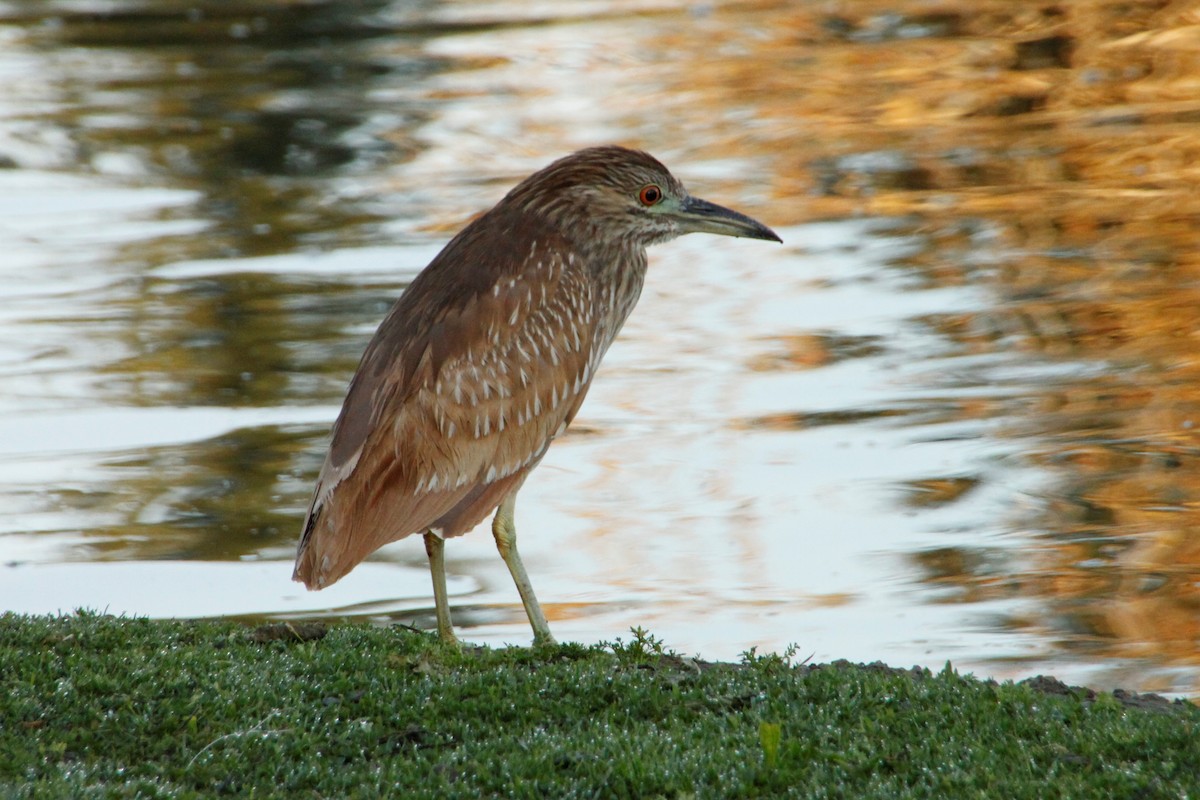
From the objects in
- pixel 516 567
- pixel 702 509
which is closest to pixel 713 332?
pixel 702 509

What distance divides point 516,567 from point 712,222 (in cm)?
199

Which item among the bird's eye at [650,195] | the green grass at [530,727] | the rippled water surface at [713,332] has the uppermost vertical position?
the bird's eye at [650,195]

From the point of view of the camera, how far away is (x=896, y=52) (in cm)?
2294

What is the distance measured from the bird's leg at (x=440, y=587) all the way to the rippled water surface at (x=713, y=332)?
3.79 feet

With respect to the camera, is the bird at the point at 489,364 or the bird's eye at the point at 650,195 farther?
the bird's eye at the point at 650,195

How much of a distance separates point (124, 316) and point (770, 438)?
6.03 meters

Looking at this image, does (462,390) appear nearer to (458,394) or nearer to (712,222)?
(458,394)

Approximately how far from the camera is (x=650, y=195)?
811 cm

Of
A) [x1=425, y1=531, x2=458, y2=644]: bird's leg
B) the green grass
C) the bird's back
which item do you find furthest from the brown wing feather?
the green grass

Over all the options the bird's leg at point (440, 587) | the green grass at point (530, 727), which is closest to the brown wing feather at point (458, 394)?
the bird's leg at point (440, 587)

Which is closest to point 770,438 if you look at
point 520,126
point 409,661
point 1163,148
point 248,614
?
point 248,614

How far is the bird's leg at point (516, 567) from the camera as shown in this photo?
740 centimetres

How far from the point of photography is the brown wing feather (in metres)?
7.11

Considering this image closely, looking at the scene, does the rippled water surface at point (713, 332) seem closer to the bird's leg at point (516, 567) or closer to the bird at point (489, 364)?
the bird's leg at point (516, 567)
